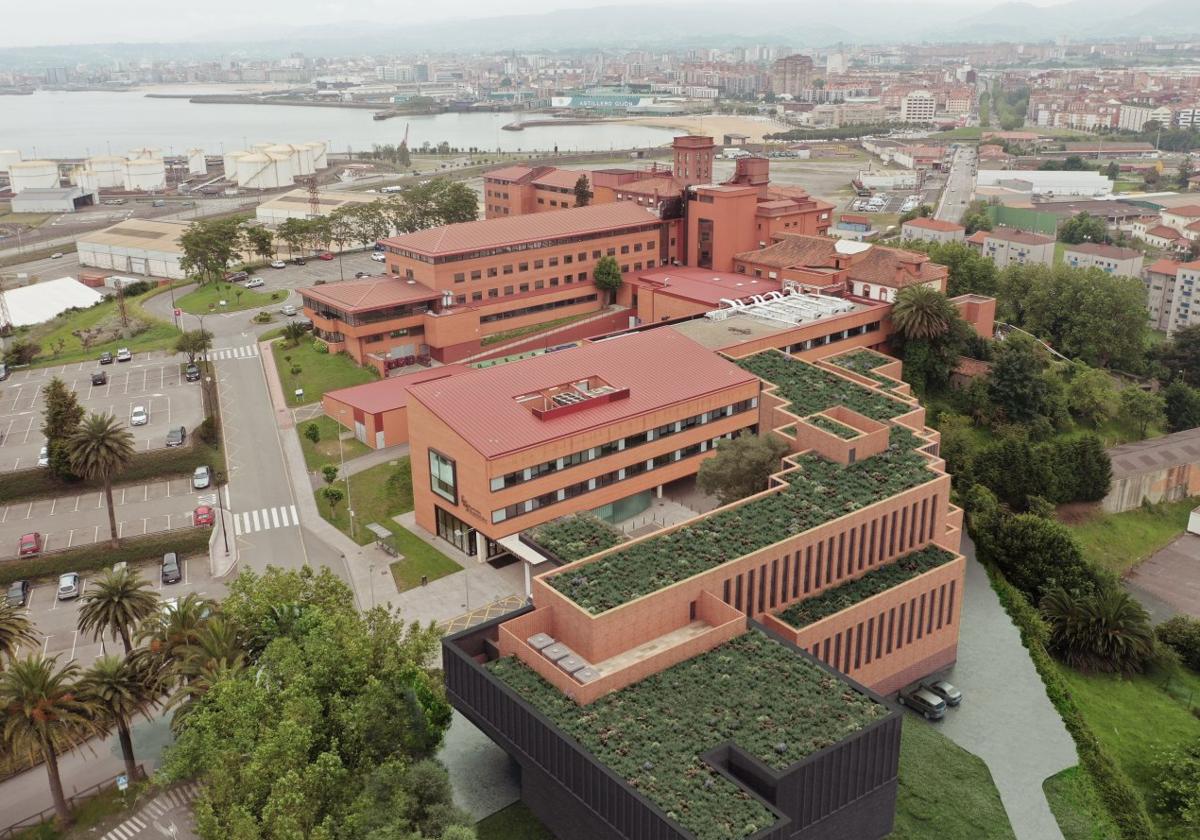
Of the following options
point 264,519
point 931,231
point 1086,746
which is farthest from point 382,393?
point 931,231

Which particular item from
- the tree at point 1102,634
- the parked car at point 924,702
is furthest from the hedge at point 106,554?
the tree at point 1102,634

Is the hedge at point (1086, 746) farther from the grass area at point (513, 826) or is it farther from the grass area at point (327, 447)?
the grass area at point (327, 447)

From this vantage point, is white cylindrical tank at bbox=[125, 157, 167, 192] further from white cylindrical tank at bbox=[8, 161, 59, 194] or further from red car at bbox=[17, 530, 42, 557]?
red car at bbox=[17, 530, 42, 557]

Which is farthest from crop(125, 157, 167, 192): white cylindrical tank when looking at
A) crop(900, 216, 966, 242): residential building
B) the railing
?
the railing

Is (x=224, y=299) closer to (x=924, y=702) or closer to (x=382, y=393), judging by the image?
(x=382, y=393)

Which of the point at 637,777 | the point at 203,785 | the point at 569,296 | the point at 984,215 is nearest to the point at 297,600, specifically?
the point at 203,785

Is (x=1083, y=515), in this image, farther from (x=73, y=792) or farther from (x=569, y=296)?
(x=73, y=792)
